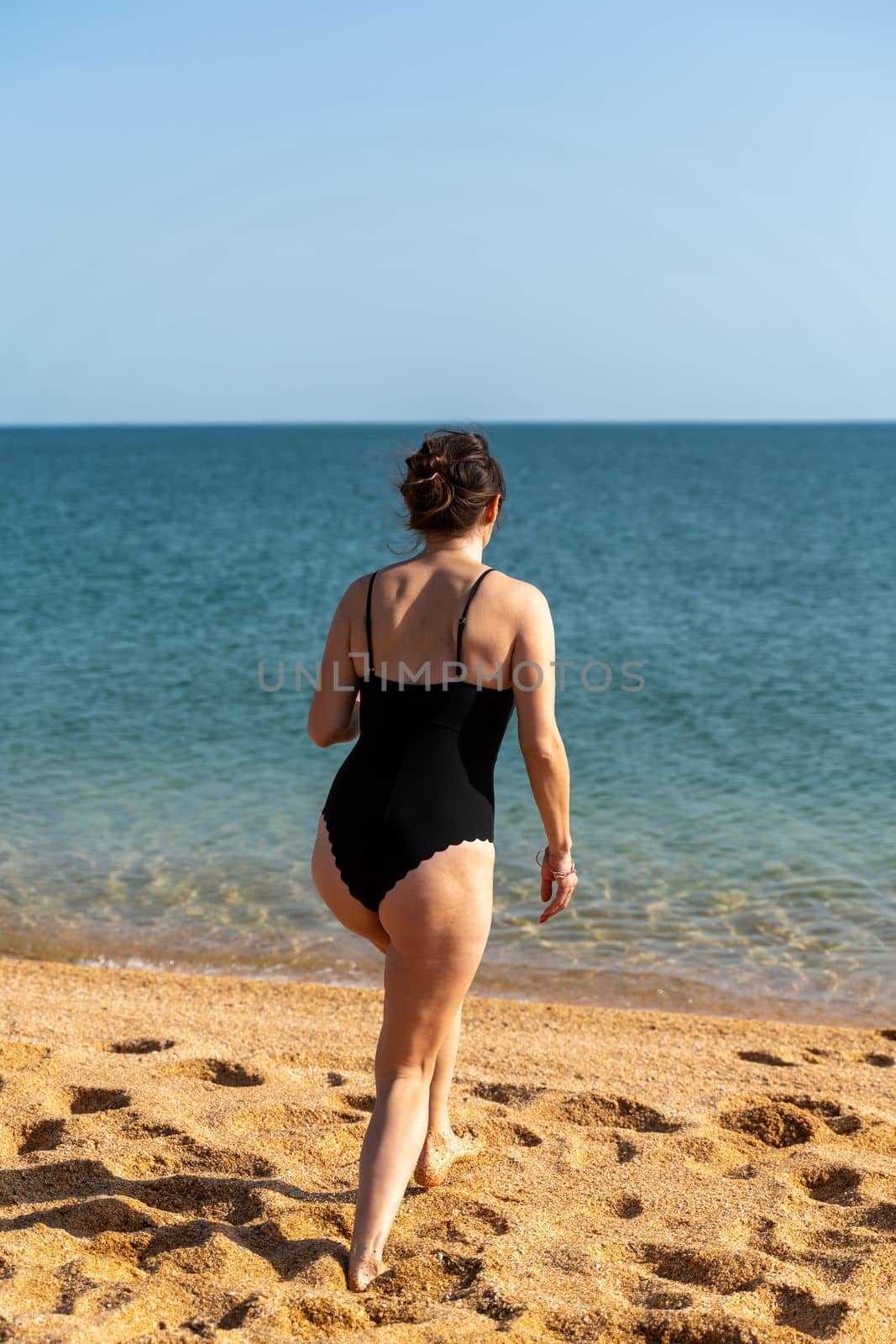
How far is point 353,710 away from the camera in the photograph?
10.4 ft

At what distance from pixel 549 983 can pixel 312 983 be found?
4.10 ft

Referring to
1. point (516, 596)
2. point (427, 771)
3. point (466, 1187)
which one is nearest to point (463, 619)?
point (516, 596)

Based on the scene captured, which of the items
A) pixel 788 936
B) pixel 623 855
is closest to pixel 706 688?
pixel 623 855

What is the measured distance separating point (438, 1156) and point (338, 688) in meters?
1.46

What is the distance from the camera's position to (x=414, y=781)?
2.93m

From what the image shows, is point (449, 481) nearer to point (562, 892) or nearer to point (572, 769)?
point (562, 892)

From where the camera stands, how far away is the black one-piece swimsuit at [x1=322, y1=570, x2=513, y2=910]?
2906 mm

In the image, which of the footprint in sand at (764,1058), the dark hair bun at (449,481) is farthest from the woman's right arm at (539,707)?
the footprint in sand at (764,1058)

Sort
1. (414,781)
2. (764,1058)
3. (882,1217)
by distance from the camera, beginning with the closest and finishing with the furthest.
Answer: (414,781), (882,1217), (764,1058)

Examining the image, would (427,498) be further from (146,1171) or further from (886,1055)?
(886,1055)

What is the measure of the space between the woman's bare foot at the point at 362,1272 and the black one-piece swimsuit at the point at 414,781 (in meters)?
0.84

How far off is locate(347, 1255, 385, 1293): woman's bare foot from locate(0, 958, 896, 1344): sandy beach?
0.03 metres

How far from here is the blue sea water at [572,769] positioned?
659 cm

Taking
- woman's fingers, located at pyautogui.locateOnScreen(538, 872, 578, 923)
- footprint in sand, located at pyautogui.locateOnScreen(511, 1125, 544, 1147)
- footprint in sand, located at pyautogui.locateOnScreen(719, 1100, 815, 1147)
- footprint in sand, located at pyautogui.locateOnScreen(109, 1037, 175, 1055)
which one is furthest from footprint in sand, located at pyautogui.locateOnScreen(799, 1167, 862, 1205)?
footprint in sand, located at pyautogui.locateOnScreen(109, 1037, 175, 1055)
